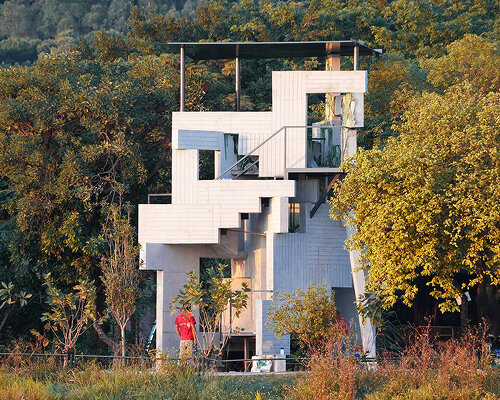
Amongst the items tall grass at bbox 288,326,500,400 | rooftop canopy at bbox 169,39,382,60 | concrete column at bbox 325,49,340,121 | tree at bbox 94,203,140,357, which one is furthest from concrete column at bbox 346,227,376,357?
tree at bbox 94,203,140,357

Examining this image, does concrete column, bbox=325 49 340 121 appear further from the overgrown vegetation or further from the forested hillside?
the overgrown vegetation

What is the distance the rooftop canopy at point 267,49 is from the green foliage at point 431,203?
3445 mm

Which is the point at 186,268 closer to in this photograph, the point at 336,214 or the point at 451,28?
the point at 336,214

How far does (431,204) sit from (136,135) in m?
11.9

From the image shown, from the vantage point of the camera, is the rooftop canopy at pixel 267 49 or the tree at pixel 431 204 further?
the rooftop canopy at pixel 267 49

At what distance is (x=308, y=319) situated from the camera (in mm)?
20844

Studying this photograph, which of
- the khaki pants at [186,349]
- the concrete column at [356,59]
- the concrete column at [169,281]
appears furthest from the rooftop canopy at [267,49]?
the khaki pants at [186,349]

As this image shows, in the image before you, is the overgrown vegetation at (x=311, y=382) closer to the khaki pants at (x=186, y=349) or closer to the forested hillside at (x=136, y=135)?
the khaki pants at (x=186, y=349)

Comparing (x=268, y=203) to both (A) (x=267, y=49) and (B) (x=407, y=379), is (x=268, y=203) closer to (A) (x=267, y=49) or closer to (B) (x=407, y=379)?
(A) (x=267, y=49)

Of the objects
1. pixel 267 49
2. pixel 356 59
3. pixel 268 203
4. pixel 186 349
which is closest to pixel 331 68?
pixel 356 59

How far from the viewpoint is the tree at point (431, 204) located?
19.3 m

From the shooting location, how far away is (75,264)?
26.2m

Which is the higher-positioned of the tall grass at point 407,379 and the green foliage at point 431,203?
the green foliage at point 431,203

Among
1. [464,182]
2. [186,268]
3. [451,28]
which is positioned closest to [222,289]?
[186,268]
